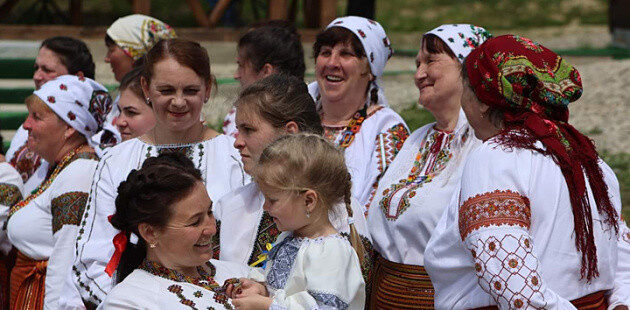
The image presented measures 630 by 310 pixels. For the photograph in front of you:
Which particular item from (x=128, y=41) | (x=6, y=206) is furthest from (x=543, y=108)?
(x=128, y=41)

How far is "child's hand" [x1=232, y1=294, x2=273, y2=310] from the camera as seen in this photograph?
9.41 feet

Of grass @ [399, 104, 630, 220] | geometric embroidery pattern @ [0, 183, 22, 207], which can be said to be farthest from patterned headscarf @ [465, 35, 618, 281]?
grass @ [399, 104, 630, 220]

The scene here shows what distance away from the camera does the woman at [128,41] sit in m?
5.75

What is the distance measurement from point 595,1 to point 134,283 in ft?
83.0

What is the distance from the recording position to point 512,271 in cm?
262

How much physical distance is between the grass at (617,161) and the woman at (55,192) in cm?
455

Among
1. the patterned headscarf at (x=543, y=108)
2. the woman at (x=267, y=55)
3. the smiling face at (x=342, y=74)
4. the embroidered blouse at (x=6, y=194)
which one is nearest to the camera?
the patterned headscarf at (x=543, y=108)

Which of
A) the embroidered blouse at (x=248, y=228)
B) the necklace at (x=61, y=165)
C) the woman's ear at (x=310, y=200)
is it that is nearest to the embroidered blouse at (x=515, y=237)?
the woman's ear at (x=310, y=200)

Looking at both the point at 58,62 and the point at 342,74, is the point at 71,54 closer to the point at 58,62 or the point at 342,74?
the point at 58,62

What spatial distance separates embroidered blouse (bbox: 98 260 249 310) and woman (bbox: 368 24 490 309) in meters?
0.93

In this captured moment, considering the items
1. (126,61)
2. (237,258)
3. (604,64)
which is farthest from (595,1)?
(237,258)

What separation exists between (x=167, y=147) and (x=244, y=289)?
1.05 meters

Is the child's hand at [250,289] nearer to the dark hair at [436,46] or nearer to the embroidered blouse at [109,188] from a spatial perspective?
the embroidered blouse at [109,188]

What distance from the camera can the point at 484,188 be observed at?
2.72 m
